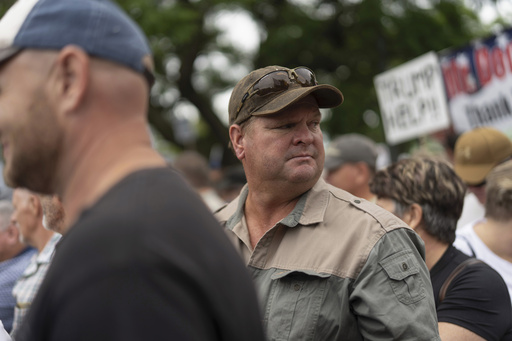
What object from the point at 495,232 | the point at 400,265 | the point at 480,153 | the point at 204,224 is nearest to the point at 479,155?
the point at 480,153

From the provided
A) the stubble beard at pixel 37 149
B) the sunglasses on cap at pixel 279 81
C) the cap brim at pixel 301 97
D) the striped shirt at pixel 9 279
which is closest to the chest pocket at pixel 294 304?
the cap brim at pixel 301 97

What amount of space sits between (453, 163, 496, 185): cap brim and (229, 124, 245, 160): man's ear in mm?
2509

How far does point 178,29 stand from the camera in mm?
11672

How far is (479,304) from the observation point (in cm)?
276

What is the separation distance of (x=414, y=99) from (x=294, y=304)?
5190mm

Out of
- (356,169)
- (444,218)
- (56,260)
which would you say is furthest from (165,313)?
(356,169)

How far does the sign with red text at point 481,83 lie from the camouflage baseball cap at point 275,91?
4200mm

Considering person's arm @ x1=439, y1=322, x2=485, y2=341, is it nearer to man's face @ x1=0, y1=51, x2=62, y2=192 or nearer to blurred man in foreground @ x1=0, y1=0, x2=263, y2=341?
blurred man in foreground @ x1=0, y1=0, x2=263, y2=341

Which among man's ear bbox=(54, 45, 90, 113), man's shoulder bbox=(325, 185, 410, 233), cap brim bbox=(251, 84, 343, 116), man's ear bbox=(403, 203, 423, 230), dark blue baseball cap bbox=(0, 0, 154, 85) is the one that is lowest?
man's ear bbox=(403, 203, 423, 230)

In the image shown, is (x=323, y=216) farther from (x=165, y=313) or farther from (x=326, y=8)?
(x=326, y=8)

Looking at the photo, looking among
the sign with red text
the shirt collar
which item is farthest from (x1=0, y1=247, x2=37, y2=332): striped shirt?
the sign with red text

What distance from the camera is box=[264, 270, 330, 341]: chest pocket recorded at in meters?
2.19

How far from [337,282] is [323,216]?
0.31 meters

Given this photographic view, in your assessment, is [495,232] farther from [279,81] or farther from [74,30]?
[74,30]
